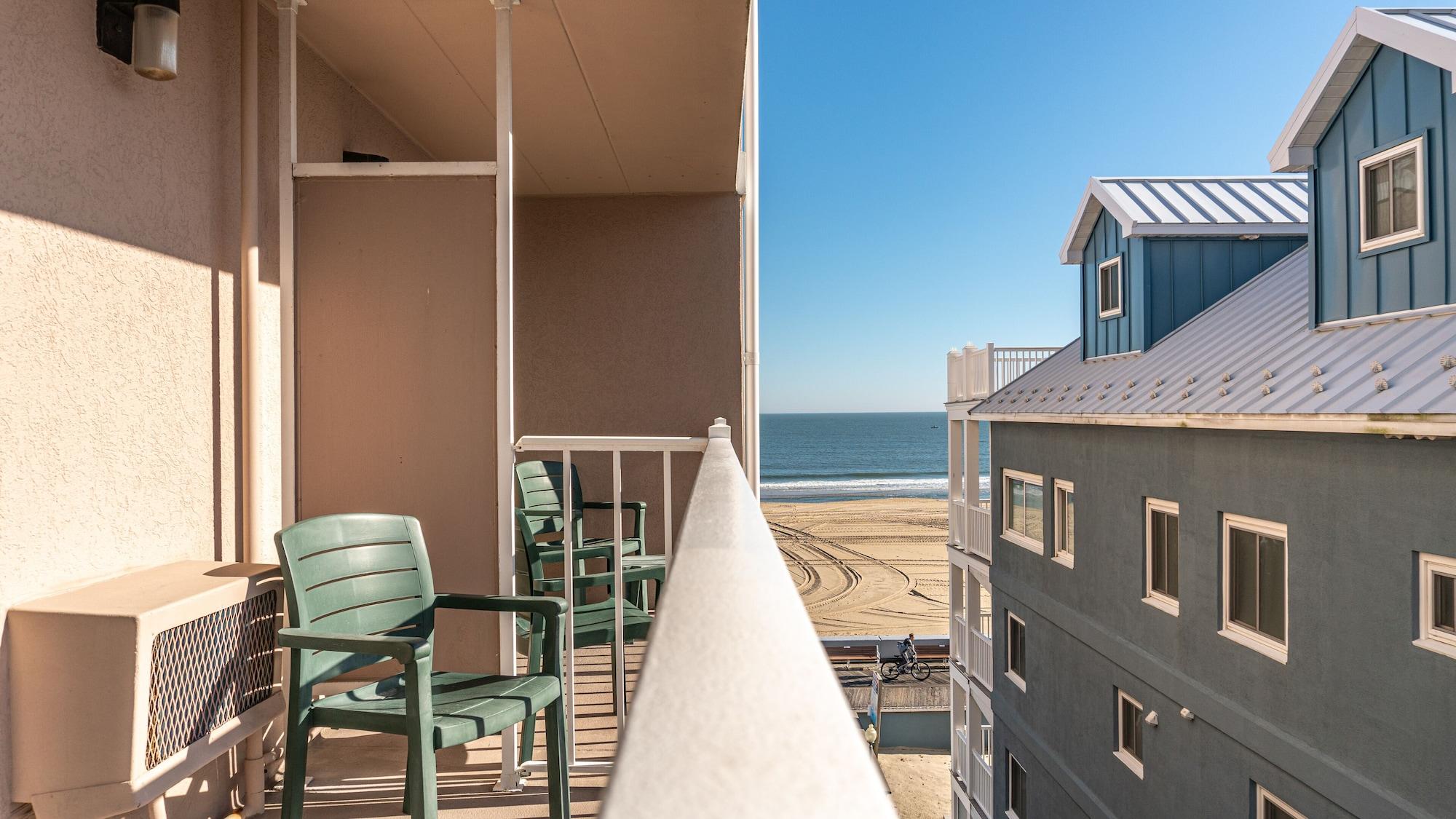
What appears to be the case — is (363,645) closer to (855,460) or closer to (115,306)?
(115,306)

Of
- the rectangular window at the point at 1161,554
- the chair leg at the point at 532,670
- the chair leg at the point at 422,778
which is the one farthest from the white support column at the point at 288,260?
the rectangular window at the point at 1161,554

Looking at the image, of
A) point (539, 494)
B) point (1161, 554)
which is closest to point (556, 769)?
point (539, 494)

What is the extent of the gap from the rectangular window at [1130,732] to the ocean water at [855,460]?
1026 inches

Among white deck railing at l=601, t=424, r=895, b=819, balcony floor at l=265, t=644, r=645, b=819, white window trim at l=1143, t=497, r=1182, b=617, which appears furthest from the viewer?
white window trim at l=1143, t=497, r=1182, b=617

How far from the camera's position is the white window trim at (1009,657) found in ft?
26.5

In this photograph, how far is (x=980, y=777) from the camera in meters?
9.27

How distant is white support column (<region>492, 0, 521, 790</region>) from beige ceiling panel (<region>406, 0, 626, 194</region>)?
0.27m

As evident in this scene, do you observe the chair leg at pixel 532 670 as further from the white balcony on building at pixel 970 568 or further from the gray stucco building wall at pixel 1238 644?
the white balcony on building at pixel 970 568

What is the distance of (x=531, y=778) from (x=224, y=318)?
1.79m

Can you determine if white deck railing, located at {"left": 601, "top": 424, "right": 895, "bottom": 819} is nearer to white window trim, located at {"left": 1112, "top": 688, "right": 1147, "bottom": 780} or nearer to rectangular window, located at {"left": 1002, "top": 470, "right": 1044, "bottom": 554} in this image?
white window trim, located at {"left": 1112, "top": 688, "right": 1147, "bottom": 780}

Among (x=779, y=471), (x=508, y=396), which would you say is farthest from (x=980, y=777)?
(x=779, y=471)

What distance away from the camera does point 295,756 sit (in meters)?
1.86

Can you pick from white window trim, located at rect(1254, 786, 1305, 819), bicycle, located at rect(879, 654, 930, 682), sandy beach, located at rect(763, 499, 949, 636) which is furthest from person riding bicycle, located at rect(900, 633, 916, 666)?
white window trim, located at rect(1254, 786, 1305, 819)

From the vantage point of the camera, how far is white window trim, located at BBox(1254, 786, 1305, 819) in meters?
4.39
